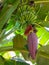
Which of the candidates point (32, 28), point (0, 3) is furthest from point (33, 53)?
point (0, 3)

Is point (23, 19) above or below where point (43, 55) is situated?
above

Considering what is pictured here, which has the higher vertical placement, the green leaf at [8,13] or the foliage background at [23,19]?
the green leaf at [8,13]

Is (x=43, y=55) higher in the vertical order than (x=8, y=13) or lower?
lower

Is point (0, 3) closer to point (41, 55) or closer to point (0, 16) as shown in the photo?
point (0, 16)

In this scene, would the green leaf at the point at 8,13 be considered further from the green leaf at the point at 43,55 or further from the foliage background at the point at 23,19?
the green leaf at the point at 43,55

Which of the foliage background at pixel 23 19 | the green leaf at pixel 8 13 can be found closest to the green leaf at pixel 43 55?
the foliage background at pixel 23 19

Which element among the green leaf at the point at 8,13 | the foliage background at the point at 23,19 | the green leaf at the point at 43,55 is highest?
the green leaf at the point at 8,13

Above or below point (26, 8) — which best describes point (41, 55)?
below

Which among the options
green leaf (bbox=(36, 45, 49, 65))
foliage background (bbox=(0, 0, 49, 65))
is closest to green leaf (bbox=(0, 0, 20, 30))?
foliage background (bbox=(0, 0, 49, 65))

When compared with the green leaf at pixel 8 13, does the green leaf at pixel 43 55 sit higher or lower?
lower

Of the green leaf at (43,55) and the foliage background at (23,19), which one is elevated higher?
the foliage background at (23,19)

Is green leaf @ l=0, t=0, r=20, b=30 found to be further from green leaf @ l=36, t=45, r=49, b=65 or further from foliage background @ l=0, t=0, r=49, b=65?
green leaf @ l=36, t=45, r=49, b=65

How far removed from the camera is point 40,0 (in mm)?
735

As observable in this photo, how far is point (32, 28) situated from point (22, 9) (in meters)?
0.08
